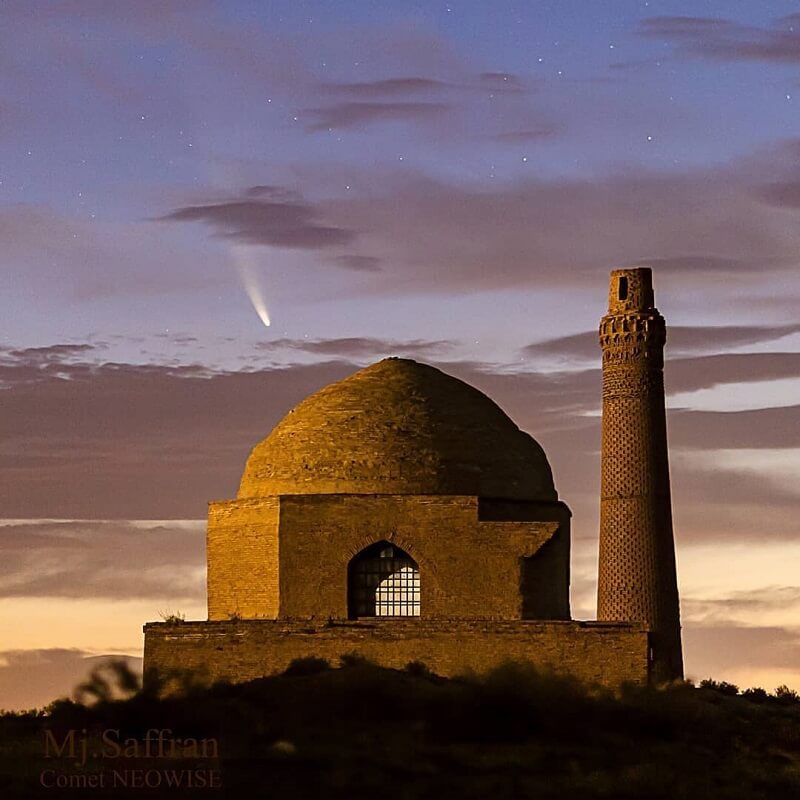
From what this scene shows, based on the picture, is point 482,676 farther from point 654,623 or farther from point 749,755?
point 654,623

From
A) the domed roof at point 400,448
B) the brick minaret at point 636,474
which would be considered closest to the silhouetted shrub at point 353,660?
the domed roof at point 400,448

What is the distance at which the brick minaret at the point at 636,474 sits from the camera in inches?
1687

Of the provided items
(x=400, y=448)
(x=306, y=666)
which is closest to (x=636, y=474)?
(x=400, y=448)

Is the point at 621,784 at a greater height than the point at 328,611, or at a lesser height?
lesser

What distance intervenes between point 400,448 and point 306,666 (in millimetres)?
4801

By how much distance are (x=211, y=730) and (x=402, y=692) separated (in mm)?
3145

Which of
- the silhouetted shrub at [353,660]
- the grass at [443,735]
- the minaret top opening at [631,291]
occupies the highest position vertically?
the minaret top opening at [631,291]

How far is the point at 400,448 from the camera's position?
120ft

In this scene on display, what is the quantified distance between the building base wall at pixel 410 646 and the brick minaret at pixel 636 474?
8928 mm

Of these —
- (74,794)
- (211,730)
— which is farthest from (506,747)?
(74,794)

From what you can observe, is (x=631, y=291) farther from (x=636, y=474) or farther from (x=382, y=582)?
(x=382, y=582)

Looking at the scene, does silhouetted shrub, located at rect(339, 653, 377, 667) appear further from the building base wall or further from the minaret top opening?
the minaret top opening

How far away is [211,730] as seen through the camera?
30031mm

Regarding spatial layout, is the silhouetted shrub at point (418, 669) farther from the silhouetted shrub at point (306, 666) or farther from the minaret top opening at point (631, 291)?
the minaret top opening at point (631, 291)
